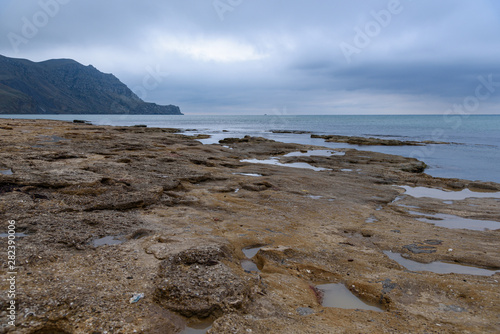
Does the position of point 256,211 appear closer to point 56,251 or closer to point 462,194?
point 56,251

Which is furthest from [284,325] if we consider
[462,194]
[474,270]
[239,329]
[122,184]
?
[462,194]

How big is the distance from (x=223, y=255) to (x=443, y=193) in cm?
1432

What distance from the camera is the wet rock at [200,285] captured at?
4.36 m

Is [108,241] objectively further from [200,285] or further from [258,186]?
[258,186]

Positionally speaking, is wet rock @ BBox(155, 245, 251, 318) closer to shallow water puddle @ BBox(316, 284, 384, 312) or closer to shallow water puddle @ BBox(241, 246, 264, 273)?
shallow water puddle @ BBox(241, 246, 264, 273)

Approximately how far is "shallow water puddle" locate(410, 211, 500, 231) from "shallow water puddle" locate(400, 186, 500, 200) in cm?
338

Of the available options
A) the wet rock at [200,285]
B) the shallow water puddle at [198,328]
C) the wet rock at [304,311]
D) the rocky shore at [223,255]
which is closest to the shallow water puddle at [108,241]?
the rocky shore at [223,255]

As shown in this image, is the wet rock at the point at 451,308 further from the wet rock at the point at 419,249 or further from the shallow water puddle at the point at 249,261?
the shallow water puddle at the point at 249,261

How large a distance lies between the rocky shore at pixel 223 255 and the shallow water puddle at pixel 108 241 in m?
0.10

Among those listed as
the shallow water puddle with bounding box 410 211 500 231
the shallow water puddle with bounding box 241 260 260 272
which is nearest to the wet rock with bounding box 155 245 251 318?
the shallow water puddle with bounding box 241 260 260 272

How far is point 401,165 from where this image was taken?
22.4 metres

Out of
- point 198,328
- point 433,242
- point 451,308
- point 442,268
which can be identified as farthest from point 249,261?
point 433,242

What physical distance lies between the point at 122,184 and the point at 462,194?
16.5 metres

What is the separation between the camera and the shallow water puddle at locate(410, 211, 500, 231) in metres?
10.1
